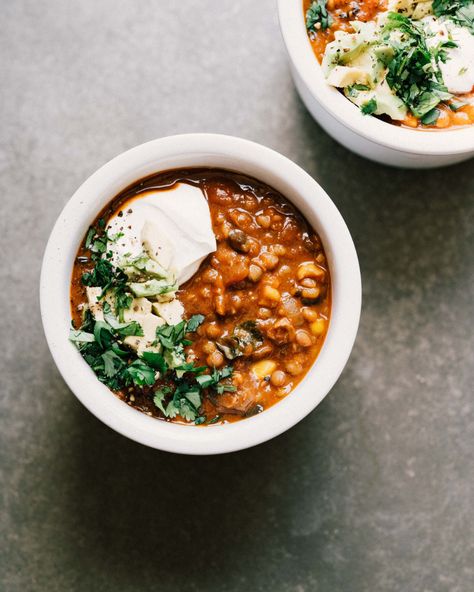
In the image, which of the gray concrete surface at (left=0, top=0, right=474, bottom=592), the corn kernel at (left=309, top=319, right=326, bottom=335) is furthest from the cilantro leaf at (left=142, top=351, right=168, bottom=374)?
the gray concrete surface at (left=0, top=0, right=474, bottom=592)

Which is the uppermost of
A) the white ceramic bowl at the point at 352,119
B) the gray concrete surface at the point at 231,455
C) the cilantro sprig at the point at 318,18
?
the cilantro sprig at the point at 318,18

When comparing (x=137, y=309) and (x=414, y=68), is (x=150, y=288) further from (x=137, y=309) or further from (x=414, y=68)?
(x=414, y=68)

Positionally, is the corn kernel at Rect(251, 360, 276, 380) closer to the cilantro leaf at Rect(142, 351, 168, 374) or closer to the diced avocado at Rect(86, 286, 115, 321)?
the cilantro leaf at Rect(142, 351, 168, 374)

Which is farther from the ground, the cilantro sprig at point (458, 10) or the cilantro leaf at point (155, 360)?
the cilantro sprig at point (458, 10)

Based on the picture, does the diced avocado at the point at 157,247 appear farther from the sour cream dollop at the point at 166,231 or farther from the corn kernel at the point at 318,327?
the corn kernel at the point at 318,327

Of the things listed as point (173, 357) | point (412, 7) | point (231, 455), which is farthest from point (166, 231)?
point (412, 7)

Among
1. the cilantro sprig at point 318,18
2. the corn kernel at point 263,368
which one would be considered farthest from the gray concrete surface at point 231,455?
the corn kernel at point 263,368

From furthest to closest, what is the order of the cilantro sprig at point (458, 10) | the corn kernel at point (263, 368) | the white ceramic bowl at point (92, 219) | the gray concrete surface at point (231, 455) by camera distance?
→ the gray concrete surface at point (231, 455) → the cilantro sprig at point (458, 10) → the corn kernel at point (263, 368) → the white ceramic bowl at point (92, 219)
